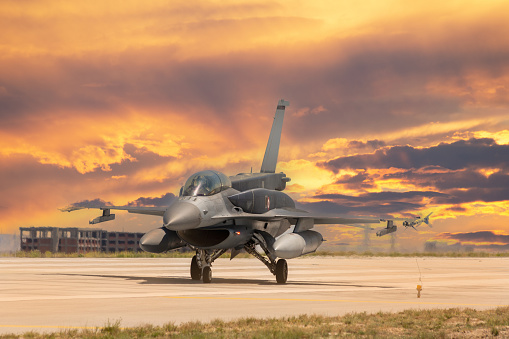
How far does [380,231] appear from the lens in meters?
32.2

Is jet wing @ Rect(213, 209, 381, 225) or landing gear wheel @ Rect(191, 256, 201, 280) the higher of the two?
jet wing @ Rect(213, 209, 381, 225)

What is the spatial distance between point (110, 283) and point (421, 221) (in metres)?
13.5

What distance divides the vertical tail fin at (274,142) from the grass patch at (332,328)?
71.1 feet

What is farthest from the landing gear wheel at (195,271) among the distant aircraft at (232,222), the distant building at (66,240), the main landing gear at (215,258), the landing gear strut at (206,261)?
the distant building at (66,240)

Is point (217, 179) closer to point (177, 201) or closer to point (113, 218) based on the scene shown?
point (177, 201)

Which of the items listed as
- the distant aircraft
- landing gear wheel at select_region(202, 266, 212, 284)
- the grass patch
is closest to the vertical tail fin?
the distant aircraft

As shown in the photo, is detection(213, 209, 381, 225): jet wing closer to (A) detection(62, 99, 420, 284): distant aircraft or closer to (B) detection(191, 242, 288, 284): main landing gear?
(A) detection(62, 99, 420, 284): distant aircraft

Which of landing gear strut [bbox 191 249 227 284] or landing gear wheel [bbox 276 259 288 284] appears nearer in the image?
landing gear strut [bbox 191 249 227 284]

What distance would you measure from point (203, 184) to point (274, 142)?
10.9 metres

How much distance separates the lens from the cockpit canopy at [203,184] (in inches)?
1201

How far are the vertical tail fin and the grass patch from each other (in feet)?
71.1

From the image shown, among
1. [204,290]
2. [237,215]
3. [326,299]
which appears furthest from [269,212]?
[326,299]

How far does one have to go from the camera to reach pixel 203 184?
30.7 meters

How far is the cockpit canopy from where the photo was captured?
100ft
